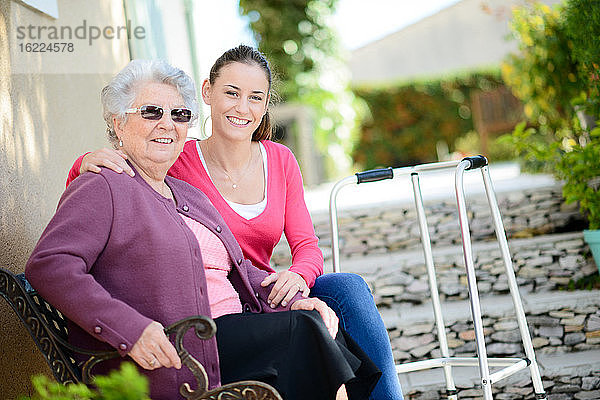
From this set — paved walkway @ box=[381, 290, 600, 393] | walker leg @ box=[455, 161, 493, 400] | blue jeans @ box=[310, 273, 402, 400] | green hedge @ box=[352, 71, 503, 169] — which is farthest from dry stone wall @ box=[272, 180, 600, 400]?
green hedge @ box=[352, 71, 503, 169]

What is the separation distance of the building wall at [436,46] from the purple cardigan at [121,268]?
38.6 ft

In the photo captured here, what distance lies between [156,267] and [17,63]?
3.79ft

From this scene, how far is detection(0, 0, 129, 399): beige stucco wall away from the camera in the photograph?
2.04 metres

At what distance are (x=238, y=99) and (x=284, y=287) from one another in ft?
2.36

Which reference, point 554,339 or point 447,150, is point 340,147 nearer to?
point 447,150

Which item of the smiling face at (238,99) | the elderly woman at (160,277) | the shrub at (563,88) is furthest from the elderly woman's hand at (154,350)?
the shrub at (563,88)

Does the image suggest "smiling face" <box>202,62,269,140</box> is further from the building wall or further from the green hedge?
the building wall

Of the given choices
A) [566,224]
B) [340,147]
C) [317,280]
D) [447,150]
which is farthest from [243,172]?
[447,150]

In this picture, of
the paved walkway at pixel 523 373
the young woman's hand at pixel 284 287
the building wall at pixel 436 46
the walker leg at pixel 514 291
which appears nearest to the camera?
the young woman's hand at pixel 284 287

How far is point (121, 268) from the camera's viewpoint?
5.20 feet

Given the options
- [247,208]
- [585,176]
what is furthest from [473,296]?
[585,176]

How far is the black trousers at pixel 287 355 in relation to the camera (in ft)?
5.30

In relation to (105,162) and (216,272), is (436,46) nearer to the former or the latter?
(216,272)

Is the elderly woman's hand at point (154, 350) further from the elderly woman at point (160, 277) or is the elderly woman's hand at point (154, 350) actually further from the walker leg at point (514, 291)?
the walker leg at point (514, 291)
